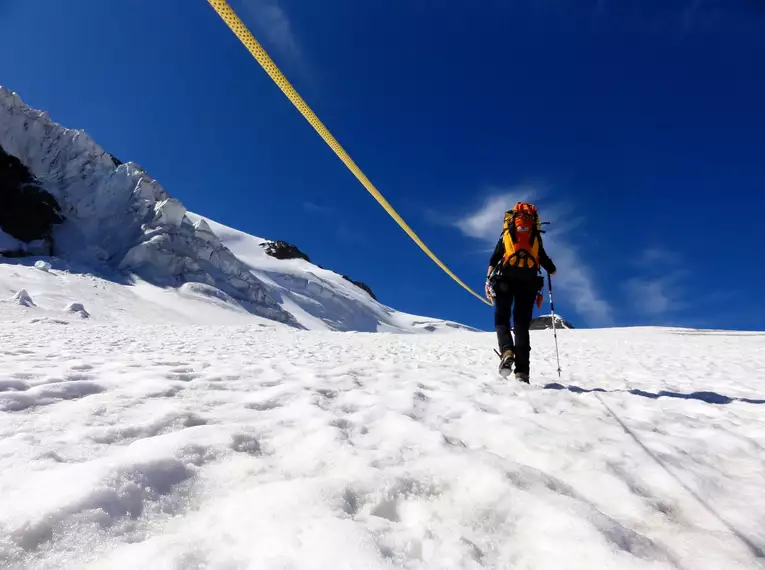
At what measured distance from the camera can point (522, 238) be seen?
5430 mm

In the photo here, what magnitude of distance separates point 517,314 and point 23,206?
114ft

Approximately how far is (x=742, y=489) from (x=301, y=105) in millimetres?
7040

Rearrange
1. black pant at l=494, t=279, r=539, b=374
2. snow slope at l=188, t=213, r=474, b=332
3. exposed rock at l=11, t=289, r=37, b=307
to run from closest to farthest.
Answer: black pant at l=494, t=279, r=539, b=374 < exposed rock at l=11, t=289, r=37, b=307 < snow slope at l=188, t=213, r=474, b=332

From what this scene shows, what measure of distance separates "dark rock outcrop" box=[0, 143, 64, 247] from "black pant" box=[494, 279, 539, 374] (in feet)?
105

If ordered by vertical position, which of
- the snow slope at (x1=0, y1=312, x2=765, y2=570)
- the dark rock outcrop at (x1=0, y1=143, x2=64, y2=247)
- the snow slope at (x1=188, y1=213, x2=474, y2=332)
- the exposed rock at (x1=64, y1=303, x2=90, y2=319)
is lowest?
the snow slope at (x1=0, y1=312, x2=765, y2=570)

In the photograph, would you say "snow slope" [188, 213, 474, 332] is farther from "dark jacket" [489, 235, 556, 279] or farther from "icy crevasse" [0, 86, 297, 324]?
"dark jacket" [489, 235, 556, 279]

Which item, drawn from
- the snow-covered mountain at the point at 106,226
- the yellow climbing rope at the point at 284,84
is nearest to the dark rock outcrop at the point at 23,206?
the snow-covered mountain at the point at 106,226

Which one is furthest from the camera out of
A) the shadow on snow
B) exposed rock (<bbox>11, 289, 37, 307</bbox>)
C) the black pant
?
exposed rock (<bbox>11, 289, 37, 307</bbox>)

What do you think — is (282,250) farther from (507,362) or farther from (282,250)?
(507,362)

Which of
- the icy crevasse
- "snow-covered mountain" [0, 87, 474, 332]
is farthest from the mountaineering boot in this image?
the icy crevasse

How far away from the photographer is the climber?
5.38 m

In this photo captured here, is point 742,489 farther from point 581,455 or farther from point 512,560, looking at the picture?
point 512,560

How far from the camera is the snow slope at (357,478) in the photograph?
157 centimetres

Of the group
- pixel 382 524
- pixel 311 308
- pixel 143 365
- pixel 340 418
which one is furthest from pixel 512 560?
pixel 311 308
